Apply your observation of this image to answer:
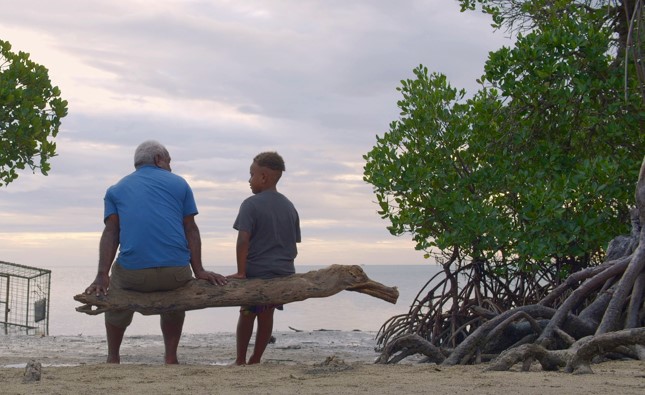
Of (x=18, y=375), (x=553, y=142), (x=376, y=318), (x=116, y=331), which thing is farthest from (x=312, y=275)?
(x=376, y=318)

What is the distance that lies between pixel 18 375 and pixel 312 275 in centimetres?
247

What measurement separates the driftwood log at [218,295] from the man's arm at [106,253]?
74mm

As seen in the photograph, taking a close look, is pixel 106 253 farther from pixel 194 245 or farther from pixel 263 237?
pixel 263 237

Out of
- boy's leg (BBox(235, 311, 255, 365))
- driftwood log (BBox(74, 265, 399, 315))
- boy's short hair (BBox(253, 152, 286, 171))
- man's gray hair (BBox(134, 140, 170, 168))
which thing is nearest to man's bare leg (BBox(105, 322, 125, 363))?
driftwood log (BBox(74, 265, 399, 315))

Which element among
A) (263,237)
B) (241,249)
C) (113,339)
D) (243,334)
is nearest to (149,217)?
(241,249)

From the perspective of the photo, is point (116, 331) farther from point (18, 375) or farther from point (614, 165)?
point (614, 165)

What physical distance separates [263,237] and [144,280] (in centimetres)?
106

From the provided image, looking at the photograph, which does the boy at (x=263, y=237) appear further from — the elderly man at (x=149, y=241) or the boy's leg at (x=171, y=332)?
the boy's leg at (x=171, y=332)

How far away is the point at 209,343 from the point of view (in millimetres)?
12992

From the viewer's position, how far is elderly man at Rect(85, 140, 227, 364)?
22.9ft

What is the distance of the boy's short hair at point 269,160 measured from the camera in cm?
749

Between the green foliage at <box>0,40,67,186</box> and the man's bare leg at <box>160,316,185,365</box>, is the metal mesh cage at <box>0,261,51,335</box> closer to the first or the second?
the green foliage at <box>0,40,67,186</box>

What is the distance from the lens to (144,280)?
7027 mm

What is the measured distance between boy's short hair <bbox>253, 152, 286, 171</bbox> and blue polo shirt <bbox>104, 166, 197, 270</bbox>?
27.5 inches
